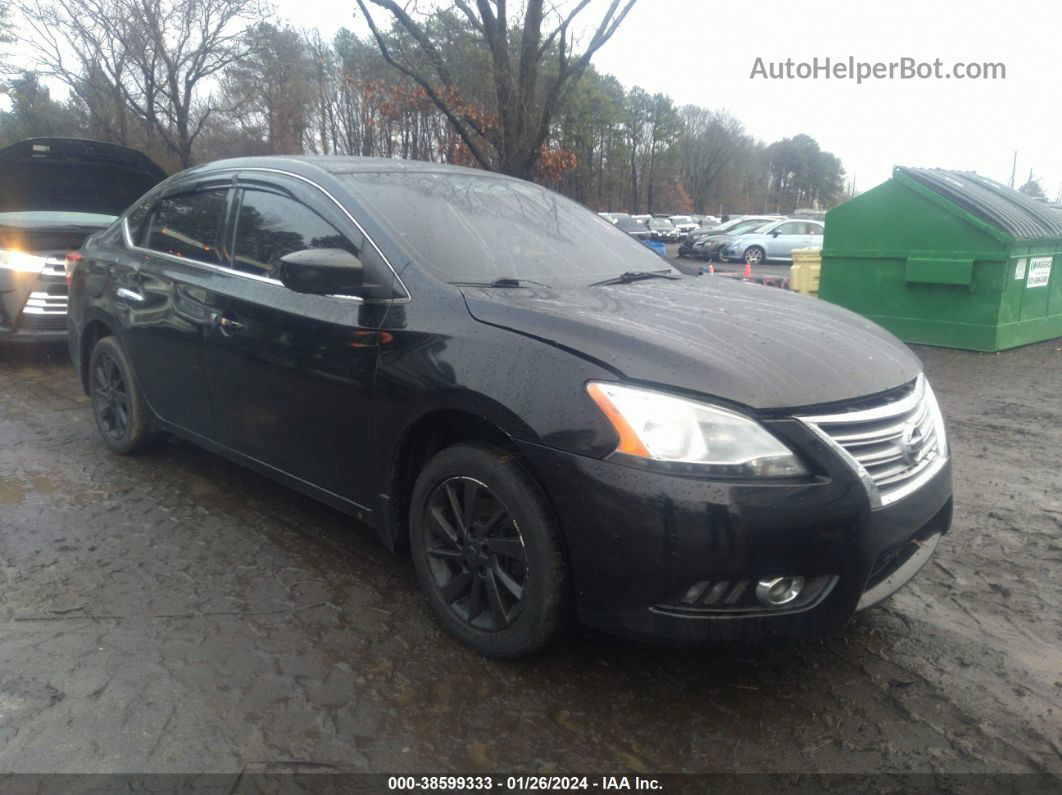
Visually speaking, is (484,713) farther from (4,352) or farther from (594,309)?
(4,352)

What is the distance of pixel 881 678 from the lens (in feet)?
8.98

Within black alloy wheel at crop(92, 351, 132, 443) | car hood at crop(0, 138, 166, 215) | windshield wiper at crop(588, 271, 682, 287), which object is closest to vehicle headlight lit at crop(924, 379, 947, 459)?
windshield wiper at crop(588, 271, 682, 287)

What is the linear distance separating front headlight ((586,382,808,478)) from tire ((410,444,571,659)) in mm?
391

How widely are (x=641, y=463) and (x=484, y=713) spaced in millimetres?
926

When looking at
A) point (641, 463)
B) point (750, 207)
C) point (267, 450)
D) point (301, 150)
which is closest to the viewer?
point (641, 463)

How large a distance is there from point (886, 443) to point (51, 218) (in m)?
7.86

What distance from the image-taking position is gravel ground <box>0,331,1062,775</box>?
93.8 inches

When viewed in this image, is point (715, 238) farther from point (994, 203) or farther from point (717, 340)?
point (717, 340)

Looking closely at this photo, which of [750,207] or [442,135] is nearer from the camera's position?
[442,135]

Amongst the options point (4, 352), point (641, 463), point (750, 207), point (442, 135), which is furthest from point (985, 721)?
point (750, 207)

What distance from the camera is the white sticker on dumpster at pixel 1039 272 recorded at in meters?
8.74

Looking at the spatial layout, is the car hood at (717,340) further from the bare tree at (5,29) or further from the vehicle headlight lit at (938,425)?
the bare tree at (5,29)

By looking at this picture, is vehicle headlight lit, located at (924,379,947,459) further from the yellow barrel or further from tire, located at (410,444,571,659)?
the yellow barrel

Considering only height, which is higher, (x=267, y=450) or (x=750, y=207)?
(x=750, y=207)
